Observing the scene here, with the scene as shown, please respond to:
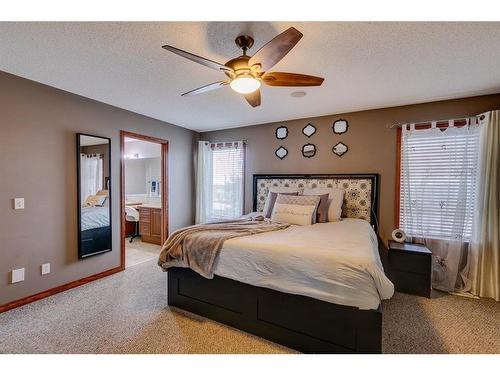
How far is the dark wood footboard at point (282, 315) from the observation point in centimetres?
155

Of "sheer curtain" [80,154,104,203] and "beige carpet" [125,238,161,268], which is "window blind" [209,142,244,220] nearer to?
"beige carpet" [125,238,161,268]

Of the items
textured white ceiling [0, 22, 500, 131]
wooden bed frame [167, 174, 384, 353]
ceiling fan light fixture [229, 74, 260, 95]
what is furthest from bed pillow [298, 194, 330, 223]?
ceiling fan light fixture [229, 74, 260, 95]

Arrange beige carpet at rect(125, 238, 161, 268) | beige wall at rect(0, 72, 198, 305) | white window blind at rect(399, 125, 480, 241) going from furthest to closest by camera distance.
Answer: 1. beige carpet at rect(125, 238, 161, 268)
2. white window blind at rect(399, 125, 480, 241)
3. beige wall at rect(0, 72, 198, 305)

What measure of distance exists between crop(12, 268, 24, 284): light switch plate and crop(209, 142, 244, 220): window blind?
110 inches

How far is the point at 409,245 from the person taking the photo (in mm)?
2953

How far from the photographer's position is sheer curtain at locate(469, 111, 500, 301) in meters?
2.61

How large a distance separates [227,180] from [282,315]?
3085 mm

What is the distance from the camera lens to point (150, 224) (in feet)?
16.3

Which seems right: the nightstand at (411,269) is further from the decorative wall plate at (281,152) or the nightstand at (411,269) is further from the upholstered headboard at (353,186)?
the decorative wall plate at (281,152)

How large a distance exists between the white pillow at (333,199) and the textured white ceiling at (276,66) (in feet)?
4.01

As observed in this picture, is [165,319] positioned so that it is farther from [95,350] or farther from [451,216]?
[451,216]

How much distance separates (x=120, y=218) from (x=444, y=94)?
4611 millimetres

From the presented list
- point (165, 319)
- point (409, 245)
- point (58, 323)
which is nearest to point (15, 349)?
point (58, 323)

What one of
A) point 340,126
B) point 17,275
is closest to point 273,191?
point 340,126
